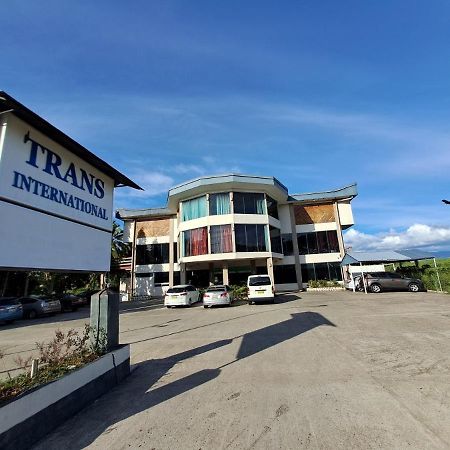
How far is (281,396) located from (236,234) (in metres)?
22.0

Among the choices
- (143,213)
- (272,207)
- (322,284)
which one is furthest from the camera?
(143,213)

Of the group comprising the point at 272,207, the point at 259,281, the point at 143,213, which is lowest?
the point at 259,281

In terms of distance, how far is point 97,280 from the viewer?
35.6 metres

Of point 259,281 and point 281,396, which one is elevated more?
point 259,281

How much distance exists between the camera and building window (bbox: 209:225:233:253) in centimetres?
2634

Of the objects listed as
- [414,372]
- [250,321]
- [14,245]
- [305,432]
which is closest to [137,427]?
[305,432]

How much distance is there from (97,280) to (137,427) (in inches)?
1370

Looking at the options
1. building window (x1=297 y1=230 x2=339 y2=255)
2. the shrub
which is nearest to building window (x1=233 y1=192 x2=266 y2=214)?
building window (x1=297 y1=230 x2=339 y2=255)

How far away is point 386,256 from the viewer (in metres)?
24.3

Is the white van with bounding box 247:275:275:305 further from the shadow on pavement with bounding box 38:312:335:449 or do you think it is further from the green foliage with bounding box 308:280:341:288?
the green foliage with bounding box 308:280:341:288

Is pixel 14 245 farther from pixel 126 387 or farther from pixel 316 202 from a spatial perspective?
pixel 316 202

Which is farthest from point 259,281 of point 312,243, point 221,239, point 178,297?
point 312,243

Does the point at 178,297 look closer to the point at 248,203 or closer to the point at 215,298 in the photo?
the point at 215,298

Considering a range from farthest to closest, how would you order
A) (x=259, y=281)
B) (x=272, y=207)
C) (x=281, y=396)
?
(x=272, y=207), (x=259, y=281), (x=281, y=396)
